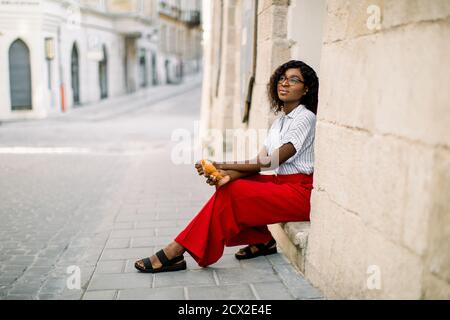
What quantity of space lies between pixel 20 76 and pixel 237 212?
53.2 feet

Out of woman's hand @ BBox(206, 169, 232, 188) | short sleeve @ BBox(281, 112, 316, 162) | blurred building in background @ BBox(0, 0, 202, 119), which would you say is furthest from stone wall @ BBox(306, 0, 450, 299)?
blurred building in background @ BBox(0, 0, 202, 119)

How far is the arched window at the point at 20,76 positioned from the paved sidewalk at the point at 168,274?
13.7 m

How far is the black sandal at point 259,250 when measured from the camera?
3.86 metres

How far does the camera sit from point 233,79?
29.3 ft

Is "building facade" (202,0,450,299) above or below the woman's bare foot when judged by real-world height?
above

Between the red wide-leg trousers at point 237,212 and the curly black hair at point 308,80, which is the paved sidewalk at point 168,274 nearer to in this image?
the red wide-leg trousers at point 237,212

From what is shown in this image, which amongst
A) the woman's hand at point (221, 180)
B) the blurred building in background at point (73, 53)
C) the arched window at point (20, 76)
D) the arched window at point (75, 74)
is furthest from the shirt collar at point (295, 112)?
the arched window at point (75, 74)

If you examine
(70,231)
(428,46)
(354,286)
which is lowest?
(70,231)

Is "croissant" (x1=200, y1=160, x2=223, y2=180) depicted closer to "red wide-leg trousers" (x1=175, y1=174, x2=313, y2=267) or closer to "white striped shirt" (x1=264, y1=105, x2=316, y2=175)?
"red wide-leg trousers" (x1=175, y1=174, x2=313, y2=267)

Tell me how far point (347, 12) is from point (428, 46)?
81cm

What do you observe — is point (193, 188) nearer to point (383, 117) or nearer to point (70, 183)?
point (70, 183)

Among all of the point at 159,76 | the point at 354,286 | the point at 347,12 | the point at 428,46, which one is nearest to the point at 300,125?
the point at 347,12

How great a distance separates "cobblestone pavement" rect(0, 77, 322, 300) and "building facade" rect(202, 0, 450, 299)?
19.0 inches

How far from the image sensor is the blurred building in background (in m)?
17.2
